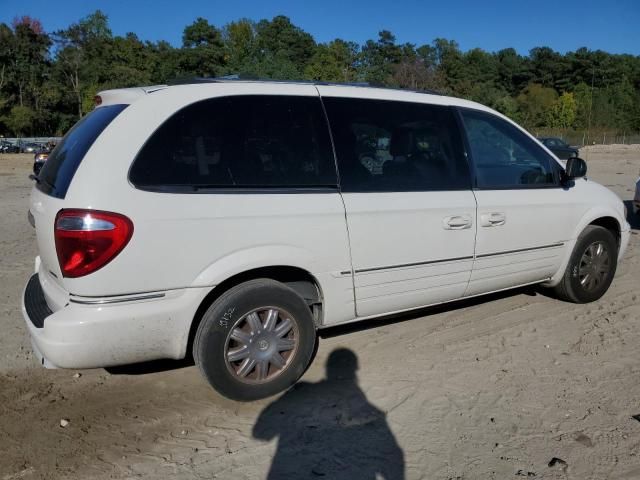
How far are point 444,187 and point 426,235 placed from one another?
42cm

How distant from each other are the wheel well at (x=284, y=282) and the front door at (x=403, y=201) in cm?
29

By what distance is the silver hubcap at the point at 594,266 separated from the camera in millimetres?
5191

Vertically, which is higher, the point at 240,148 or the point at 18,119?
the point at 18,119

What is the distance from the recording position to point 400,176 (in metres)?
3.97

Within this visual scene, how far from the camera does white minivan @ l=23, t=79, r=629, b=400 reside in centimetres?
300

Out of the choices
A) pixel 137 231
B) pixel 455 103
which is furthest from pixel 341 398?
pixel 455 103

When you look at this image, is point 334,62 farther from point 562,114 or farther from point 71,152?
point 71,152

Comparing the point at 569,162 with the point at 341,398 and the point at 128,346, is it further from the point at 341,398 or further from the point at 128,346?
the point at 128,346

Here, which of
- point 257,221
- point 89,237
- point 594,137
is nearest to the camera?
point 89,237

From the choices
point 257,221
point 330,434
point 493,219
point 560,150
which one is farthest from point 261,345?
point 560,150

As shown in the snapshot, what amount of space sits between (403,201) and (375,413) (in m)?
1.41

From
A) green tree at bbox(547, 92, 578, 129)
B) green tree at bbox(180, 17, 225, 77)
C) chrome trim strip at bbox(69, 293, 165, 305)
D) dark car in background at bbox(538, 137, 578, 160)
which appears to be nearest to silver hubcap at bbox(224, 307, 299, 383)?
chrome trim strip at bbox(69, 293, 165, 305)

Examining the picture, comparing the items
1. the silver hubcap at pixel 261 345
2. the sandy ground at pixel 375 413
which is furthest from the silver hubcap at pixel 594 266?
the silver hubcap at pixel 261 345

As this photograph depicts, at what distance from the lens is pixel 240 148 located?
337 cm
